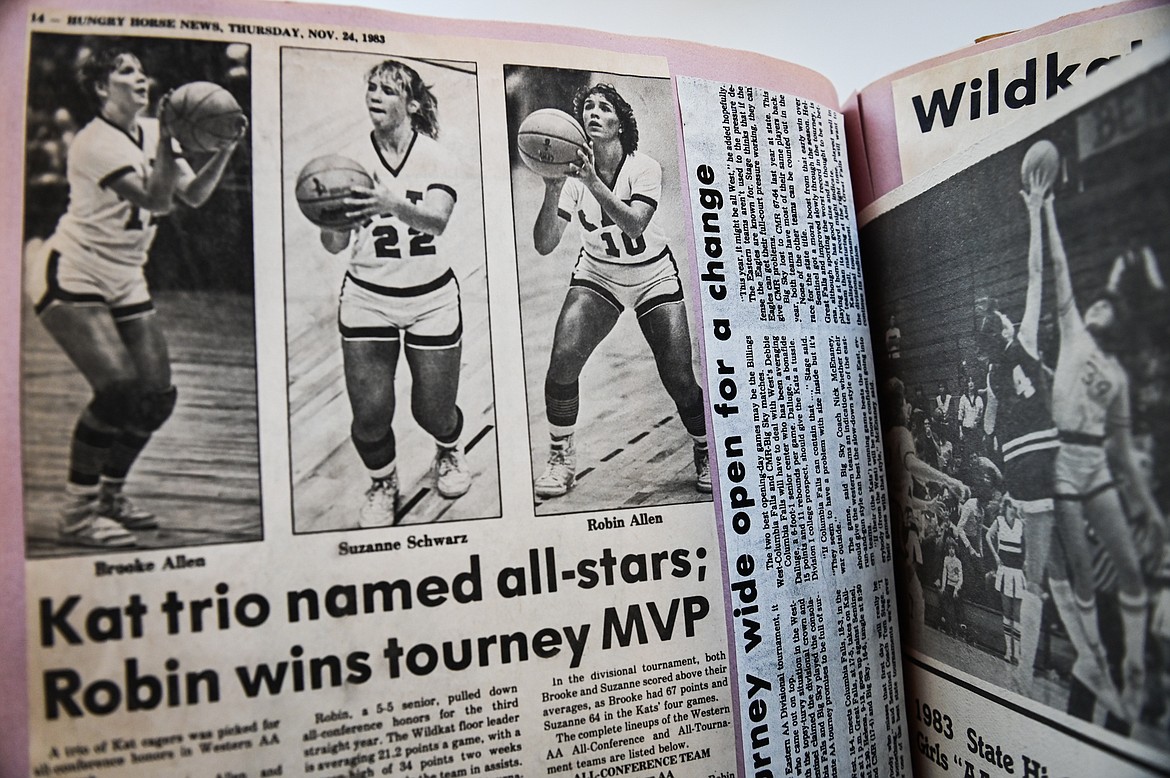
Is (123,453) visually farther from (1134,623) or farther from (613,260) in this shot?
(1134,623)

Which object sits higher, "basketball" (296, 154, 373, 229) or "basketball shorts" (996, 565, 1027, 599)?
"basketball" (296, 154, 373, 229)

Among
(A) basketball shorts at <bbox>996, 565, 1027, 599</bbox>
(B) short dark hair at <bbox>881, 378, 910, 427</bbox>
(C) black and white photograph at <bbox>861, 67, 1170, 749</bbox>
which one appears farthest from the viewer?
(B) short dark hair at <bbox>881, 378, 910, 427</bbox>

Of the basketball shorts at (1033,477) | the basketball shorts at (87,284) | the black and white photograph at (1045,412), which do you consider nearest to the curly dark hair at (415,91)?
the basketball shorts at (87,284)

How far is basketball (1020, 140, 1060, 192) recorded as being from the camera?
525 mm

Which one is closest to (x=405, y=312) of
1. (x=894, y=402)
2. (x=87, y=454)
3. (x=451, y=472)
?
(x=451, y=472)

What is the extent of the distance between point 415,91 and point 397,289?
6.8 inches

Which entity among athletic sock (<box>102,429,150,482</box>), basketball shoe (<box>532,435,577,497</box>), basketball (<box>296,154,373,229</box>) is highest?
basketball (<box>296,154,373,229</box>)

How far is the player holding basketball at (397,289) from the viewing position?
0.56 m

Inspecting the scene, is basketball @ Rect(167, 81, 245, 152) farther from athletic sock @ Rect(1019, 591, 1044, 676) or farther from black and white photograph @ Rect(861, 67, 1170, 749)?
athletic sock @ Rect(1019, 591, 1044, 676)

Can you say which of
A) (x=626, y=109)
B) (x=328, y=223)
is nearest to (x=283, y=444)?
(x=328, y=223)

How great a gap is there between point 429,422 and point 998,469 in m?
0.48

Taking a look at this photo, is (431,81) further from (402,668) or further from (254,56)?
(402,668)

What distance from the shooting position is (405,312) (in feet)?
1.88

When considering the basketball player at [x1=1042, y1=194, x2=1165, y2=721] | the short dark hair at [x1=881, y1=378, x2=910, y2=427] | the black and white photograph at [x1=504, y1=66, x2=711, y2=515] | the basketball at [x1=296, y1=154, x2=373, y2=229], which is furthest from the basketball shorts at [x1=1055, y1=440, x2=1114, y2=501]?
the basketball at [x1=296, y1=154, x2=373, y2=229]
